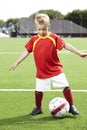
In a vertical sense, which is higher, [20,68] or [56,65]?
[56,65]

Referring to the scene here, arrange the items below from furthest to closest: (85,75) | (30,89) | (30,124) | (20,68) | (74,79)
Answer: (20,68)
(85,75)
(74,79)
(30,89)
(30,124)

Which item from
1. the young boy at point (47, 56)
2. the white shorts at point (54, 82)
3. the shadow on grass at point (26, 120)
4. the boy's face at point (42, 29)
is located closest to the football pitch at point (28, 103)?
the shadow on grass at point (26, 120)

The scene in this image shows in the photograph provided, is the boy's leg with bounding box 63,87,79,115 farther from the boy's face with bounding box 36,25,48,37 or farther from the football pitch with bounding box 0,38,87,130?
the boy's face with bounding box 36,25,48,37

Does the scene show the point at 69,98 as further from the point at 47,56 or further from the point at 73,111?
the point at 47,56

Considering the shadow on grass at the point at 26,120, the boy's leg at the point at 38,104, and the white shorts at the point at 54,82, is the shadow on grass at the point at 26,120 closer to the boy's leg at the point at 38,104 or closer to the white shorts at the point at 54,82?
the boy's leg at the point at 38,104

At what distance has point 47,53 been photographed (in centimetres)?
673

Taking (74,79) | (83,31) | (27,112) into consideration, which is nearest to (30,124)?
(27,112)

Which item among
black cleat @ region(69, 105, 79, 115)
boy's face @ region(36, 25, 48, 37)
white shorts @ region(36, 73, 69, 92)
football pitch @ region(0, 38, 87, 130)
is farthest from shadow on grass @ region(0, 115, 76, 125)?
boy's face @ region(36, 25, 48, 37)

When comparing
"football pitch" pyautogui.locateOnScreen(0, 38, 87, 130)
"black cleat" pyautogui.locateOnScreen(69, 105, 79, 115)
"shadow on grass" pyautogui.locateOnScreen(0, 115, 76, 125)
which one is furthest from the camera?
"black cleat" pyautogui.locateOnScreen(69, 105, 79, 115)

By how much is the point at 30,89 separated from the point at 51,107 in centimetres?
271

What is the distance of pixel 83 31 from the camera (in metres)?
114

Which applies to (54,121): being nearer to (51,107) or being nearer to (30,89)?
(51,107)

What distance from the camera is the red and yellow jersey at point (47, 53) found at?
6.71 metres

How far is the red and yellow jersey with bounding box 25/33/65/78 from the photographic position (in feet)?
22.0
